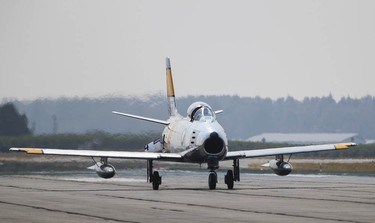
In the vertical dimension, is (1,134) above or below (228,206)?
above

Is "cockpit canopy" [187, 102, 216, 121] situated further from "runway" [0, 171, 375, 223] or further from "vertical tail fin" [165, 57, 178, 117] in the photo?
"vertical tail fin" [165, 57, 178, 117]

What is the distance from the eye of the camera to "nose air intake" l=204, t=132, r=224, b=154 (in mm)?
40406

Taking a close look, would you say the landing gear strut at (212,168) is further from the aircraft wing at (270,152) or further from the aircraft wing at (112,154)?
the aircraft wing at (112,154)

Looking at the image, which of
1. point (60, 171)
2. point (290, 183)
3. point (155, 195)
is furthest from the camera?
point (60, 171)

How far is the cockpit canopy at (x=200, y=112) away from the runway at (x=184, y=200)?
291 cm

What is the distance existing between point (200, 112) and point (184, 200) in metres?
9.37

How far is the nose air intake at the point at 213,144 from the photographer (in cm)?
4041

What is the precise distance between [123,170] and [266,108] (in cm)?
4704

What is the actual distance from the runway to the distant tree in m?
10.6

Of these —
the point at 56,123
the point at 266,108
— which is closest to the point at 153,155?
the point at 56,123

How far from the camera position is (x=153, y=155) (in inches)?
1679

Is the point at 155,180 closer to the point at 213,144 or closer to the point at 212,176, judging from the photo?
the point at 212,176

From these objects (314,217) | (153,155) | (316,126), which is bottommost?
(314,217)

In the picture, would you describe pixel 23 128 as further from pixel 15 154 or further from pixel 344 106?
pixel 344 106
